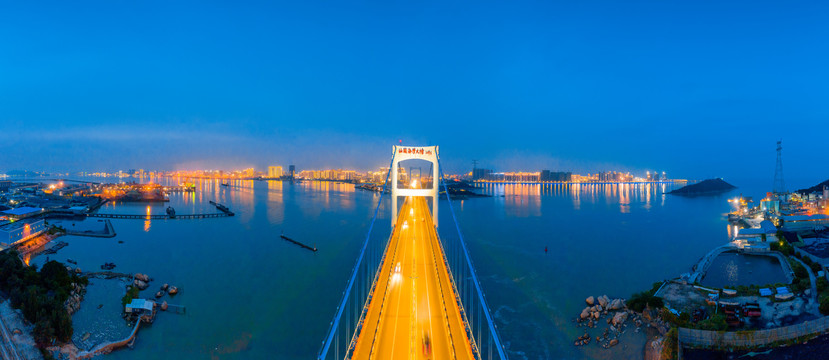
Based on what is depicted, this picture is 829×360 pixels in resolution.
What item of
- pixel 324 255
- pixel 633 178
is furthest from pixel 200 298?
pixel 633 178

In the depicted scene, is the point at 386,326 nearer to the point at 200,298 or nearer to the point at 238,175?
the point at 200,298

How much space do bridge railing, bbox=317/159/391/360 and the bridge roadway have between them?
0.20 m

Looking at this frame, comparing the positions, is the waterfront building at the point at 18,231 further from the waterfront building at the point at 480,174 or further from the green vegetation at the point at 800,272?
the waterfront building at the point at 480,174

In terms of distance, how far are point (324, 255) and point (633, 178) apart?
111 m

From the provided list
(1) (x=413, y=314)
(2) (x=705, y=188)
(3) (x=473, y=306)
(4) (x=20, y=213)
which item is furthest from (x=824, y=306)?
(2) (x=705, y=188)

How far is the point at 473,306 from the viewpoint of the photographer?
8555mm

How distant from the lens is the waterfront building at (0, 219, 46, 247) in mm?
12164

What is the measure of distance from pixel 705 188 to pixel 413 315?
230 ft

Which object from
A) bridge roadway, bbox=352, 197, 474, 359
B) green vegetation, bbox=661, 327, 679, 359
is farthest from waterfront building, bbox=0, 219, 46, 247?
green vegetation, bbox=661, 327, 679, 359

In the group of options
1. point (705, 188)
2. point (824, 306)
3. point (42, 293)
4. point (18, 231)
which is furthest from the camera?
point (705, 188)

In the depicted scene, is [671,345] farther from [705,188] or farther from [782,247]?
[705,188]

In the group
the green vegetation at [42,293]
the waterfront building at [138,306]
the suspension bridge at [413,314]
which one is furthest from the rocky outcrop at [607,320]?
the green vegetation at [42,293]

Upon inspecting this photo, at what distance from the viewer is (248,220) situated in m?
21.8

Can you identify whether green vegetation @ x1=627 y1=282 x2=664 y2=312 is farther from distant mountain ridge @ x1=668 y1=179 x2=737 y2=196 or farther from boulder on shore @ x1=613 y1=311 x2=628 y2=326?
distant mountain ridge @ x1=668 y1=179 x2=737 y2=196
